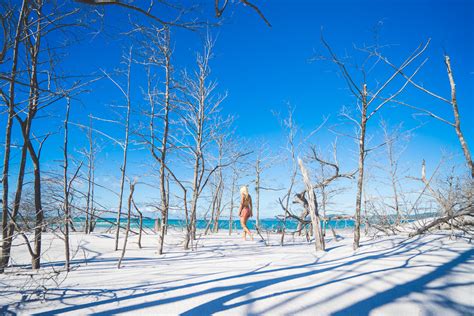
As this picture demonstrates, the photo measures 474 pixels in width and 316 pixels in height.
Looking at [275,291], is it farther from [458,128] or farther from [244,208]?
[244,208]

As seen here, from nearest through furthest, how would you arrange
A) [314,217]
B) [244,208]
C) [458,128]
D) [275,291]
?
[275,291] → [458,128] → [314,217] → [244,208]

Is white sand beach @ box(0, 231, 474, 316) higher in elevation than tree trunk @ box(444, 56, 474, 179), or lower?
lower

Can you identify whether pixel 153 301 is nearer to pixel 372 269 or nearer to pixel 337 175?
pixel 372 269

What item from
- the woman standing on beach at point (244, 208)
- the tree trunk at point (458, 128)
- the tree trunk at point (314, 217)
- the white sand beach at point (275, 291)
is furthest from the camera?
the woman standing on beach at point (244, 208)

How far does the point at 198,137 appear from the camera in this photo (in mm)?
6602

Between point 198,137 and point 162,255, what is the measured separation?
305cm

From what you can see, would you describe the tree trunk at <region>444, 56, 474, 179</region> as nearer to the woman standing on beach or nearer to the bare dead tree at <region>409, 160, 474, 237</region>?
the bare dead tree at <region>409, 160, 474, 237</region>

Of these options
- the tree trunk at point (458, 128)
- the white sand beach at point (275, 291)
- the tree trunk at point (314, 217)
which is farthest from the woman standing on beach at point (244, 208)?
the tree trunk at point (458, 128)

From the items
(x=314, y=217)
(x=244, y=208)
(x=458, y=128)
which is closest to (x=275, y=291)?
(x=314, y=217)

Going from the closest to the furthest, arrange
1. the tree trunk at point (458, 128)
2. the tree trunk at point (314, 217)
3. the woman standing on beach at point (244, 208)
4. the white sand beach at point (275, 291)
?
the white sand beach at point (275, 291), the tree trunk at point (458, 128), the tree trunk at point (314, 217), the woman standing on beach at point (244, 208)

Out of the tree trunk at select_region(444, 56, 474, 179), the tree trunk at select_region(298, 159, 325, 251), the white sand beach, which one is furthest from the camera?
the tree trunk at select_region(298, 159, 325, 251)

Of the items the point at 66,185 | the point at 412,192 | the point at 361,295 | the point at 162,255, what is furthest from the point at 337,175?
the point at 66,185

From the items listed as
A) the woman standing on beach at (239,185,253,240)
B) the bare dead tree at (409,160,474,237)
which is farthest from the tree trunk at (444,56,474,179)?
the woman standing on beach at (239,185,253,240)

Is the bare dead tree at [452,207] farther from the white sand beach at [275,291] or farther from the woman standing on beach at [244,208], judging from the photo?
the woman standing on beach at [244,208]
